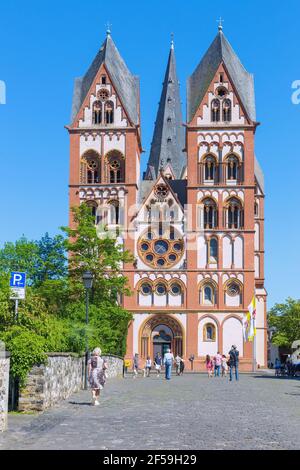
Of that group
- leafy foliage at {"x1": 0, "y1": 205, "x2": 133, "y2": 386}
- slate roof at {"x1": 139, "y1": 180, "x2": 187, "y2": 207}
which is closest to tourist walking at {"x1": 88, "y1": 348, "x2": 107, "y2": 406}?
leafy foliage at {"x1": 0, "y1": 205, "x2": 133, "y2": 386}

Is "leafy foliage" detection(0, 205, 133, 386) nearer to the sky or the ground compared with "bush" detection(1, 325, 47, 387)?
nearer to the sky

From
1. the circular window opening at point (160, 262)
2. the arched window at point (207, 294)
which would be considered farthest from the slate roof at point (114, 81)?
the arched window at point (207, 294)

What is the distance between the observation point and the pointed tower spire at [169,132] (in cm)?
8569

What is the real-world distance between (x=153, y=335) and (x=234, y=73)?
78.1ft

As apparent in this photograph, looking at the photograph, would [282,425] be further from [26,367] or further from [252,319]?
[252,319]

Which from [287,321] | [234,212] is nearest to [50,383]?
[234,212]

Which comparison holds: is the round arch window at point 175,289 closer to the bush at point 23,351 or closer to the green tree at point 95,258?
the green tree at point 95,258

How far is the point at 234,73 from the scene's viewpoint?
70750 millimetres

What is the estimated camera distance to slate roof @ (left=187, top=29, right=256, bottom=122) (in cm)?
7006

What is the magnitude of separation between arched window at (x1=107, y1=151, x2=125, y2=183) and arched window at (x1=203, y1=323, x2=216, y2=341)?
14305 mm

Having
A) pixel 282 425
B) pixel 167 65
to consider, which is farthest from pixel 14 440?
pixel 167 65

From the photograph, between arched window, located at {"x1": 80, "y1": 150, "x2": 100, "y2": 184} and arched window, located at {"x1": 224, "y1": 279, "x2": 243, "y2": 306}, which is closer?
arched window, located at {"x1": 224, "y1": 279, "x2": 243, "y2": 306}

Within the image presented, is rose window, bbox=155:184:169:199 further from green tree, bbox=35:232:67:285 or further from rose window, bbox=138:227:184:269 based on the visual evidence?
green tree, bbox=35:232:67:285

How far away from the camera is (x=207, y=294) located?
67312mm
